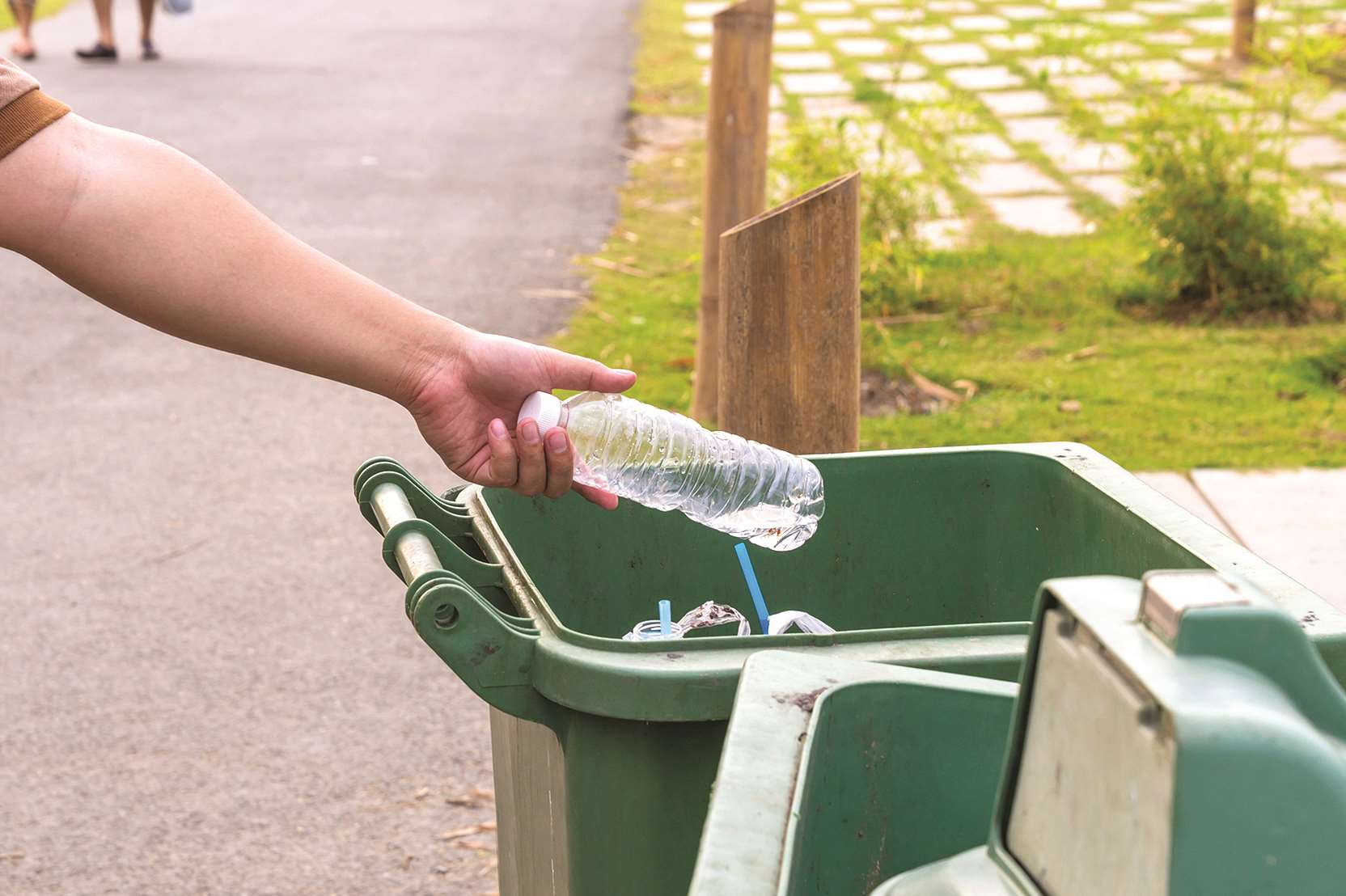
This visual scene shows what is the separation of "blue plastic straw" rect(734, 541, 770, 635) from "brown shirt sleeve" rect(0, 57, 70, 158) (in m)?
1.06

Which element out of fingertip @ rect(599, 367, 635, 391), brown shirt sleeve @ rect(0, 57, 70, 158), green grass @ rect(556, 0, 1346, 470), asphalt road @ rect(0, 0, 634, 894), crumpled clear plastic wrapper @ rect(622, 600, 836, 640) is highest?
brown shirt sleeve @ rect(0, 57, 70, 158)

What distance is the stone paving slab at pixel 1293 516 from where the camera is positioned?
12.9 ft

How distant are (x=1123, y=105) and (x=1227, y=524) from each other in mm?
6071

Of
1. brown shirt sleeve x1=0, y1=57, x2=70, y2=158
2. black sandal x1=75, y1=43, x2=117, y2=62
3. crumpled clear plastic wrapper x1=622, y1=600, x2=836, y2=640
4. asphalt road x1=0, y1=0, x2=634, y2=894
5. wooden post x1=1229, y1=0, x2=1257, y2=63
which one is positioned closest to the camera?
brown shirt sleeve x1=0, y1=57, x2=70, y2=158

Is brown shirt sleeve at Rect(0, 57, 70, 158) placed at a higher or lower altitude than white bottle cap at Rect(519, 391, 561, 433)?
higher

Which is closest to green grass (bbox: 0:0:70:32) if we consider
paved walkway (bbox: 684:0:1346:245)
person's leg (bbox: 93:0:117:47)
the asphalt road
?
person's leg (bbox: 93:0:117:47)

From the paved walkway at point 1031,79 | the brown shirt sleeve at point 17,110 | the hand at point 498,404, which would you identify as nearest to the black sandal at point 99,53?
the paved walkway at point 1031,79

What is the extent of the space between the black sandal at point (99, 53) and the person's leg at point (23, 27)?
1.18 feet

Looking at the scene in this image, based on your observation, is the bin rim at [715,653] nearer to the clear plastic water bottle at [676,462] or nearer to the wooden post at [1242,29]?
the clear plastic water bottle at [676,462]

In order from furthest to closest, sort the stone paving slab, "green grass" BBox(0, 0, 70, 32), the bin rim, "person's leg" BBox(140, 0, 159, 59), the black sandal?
"green grass" BBox(0, 0, 70, 32) < "person's leg" BBox(140, 0, 159, 59) < the black sandal < the stone paving slab < the bin rim

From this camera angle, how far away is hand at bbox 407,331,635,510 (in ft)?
6.97

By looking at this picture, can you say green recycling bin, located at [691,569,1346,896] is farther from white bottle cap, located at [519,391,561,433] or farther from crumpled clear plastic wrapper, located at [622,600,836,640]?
white bottle cap, located at [519,391,561,433]

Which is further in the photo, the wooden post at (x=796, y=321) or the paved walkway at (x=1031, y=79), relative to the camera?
the paved walkway at (x=1031, y=79)

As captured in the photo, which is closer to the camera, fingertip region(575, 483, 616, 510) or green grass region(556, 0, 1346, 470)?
fingertip region(575, 483, 616, 510)
